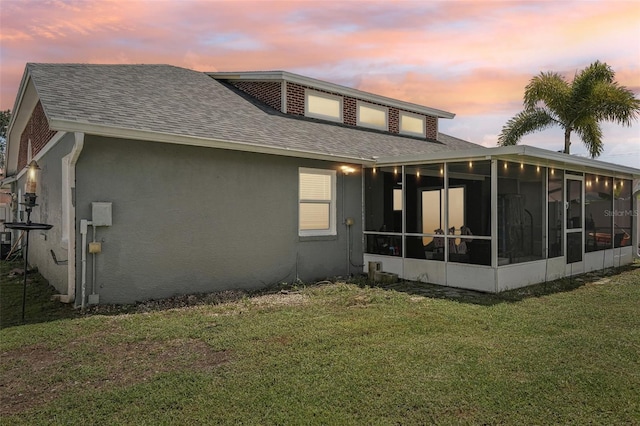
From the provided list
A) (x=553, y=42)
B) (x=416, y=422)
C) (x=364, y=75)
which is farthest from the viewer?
(x=364, y=75)

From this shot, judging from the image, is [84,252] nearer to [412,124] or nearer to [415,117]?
[412,124]

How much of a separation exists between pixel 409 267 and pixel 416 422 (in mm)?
6694

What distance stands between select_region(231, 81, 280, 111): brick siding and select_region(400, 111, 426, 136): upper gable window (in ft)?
17.5

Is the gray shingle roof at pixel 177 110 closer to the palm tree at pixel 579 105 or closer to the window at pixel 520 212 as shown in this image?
the window at pixel 520 212

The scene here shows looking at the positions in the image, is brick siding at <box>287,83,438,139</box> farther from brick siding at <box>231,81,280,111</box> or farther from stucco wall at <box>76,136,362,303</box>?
stucco wall at <box>76,136,362,303</box>

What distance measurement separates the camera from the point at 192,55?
14086 millimetres

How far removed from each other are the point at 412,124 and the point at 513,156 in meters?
8.22

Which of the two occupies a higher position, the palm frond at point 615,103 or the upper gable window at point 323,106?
the palm frond at point 615,103

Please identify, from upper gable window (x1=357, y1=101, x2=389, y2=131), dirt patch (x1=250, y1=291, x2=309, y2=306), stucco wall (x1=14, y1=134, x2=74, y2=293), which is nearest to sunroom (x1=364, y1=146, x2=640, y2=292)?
dirt patch (x1=250, y1=291, x2=309, y2=306)

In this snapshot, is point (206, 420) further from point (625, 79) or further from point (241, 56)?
point (625, 79)

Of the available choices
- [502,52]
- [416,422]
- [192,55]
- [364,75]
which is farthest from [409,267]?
[192,55]

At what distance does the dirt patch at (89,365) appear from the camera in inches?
158

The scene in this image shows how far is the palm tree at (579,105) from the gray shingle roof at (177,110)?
8.06 meters

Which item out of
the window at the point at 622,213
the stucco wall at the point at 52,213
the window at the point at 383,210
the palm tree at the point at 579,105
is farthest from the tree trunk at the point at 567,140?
the stucco wall at the point at 52,213
